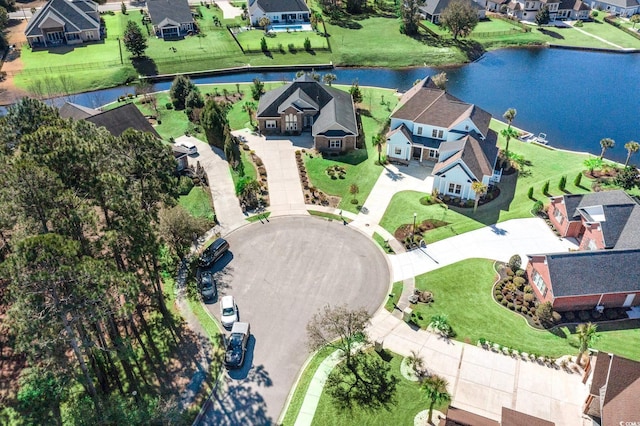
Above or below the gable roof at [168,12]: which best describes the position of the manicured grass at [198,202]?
below

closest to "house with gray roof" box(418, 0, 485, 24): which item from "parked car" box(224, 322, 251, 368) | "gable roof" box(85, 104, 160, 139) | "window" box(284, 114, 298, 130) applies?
"window" box(284, 114, 298, 130)

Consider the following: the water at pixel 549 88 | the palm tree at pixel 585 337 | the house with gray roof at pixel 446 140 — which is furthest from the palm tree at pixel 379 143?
the palm tree at pixel 585 337

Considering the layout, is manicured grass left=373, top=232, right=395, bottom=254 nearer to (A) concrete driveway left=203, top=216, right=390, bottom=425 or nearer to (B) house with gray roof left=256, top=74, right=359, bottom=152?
(A) concrete driveway left=203, top=216, right=390, bottom=425

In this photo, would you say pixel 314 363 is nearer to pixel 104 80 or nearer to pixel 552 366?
pixel 552 366

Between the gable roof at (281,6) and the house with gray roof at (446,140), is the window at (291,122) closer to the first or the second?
the house with gray roof at (446,140)

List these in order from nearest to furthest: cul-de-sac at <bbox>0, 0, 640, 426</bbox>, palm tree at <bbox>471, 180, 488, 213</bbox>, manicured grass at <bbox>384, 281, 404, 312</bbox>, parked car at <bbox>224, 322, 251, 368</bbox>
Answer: cul-de-sac at <bbox>0, 0, 640, 426</bbox>
parked car at <bbox>224, 322, 251, 368</bbox>
manicured grass at <bbox>384, 281, 404, 312</bbox>
palm tree at <bbox>471, 180, 488, 213</bbox>

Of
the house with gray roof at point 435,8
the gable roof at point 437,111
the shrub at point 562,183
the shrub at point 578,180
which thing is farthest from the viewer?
the house with gray roof at point 435,8
